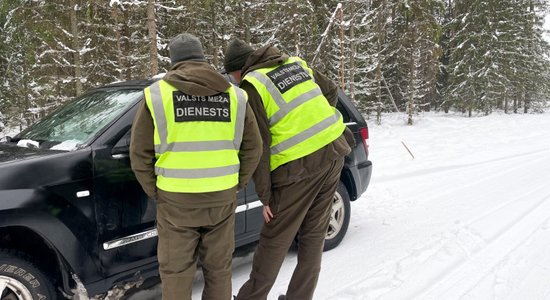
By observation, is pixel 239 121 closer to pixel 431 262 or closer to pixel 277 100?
pixel 277 100

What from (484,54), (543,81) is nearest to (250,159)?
(484,54)

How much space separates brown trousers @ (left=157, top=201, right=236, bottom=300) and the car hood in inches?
38.7

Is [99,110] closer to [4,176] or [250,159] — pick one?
[4,176]

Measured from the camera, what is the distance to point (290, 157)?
2709mm

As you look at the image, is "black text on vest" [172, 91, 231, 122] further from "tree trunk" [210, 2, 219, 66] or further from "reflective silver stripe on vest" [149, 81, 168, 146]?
"tree trunk" [210, 2, 219, 66]

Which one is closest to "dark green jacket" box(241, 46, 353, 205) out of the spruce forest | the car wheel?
the car wheel

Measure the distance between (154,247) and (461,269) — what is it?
2.62 meters

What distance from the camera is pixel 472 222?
4.85m

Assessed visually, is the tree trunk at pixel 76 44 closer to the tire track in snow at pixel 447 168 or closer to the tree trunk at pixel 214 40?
the tree trunk at pixel 214 40

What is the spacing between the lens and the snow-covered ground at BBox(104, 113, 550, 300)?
3348 millimetres

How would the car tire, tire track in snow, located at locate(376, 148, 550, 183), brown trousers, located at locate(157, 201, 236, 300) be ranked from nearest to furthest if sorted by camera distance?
brown trousers, located at locate(157, 201, 236, 300) < the car tire < tire track in snow, located at locate(376, 148, 550, 183)

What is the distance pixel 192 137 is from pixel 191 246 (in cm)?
64

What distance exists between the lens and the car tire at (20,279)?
249 centimetres

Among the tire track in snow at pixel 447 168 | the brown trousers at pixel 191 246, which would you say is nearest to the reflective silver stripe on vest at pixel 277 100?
the brown trousers at pixel 191 246
